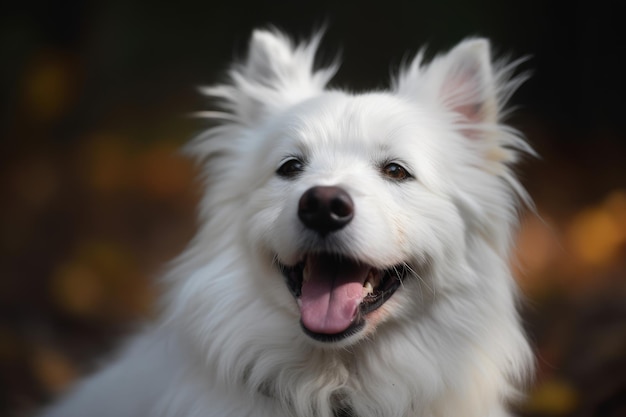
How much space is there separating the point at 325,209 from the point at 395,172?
0.55 m

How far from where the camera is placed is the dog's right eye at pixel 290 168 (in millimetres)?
3340

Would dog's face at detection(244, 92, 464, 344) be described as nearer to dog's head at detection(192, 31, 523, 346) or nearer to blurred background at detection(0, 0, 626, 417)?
dog's head at detection(192, 31, 523, 346)

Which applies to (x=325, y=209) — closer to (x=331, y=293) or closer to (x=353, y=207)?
(x=353, y=207)

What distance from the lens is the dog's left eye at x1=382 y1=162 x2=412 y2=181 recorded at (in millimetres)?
3260

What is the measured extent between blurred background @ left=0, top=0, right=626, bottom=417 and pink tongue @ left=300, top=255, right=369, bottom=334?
→ 2.92 m

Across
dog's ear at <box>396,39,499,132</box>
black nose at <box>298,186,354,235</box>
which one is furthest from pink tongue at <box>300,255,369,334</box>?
dog's ear at <box>396,39,499,132</box>

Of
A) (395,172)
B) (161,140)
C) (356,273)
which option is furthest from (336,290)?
(161,140)

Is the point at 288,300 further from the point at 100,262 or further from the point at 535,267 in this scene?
the point at 100,262

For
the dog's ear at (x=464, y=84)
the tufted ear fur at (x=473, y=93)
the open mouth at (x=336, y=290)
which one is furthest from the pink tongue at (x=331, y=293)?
the dog's ear at (x=464, y=84)

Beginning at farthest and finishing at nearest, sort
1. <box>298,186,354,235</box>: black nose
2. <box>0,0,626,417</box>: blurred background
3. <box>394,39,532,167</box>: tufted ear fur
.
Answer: <box>0,0,626,417</box>: blurred background → <box>394,39,532,167</box>: tufted ear fur → <box>298,186,354,235</box>: black nose

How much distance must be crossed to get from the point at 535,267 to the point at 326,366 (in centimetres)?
330

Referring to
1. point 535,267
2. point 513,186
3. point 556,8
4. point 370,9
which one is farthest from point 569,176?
point 513,186

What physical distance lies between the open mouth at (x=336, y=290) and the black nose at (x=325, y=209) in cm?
18

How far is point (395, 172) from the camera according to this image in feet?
10.7
